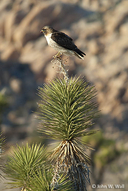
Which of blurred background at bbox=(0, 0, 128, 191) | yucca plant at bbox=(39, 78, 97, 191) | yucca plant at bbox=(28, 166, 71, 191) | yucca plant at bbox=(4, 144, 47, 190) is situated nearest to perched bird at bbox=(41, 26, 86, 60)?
yucca plant at bbox=(39, 78, 97, 191)

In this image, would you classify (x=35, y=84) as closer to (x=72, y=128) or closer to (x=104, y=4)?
(x=104, y=4)

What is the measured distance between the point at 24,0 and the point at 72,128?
51.4m

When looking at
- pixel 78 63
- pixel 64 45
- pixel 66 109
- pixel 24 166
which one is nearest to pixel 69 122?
pixel 66 109

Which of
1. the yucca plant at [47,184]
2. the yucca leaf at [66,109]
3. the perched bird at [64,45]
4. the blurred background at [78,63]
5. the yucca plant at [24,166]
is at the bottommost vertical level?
the yucca plant at [47,184]

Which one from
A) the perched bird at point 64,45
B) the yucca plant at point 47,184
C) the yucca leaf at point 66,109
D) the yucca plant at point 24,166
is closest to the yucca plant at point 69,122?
the yucca leaf at point 66,109

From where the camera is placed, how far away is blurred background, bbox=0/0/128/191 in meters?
37.3

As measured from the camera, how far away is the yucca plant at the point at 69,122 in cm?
520

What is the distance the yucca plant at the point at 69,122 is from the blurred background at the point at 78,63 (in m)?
30.2

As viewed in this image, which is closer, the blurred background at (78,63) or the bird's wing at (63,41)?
the bird's wing at (63,41)

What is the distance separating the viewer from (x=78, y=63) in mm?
45000

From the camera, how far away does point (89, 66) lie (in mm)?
45562

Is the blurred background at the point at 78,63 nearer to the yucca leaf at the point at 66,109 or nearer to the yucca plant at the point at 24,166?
the yucca plant at the point at 24,166

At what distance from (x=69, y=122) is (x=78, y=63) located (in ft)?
133

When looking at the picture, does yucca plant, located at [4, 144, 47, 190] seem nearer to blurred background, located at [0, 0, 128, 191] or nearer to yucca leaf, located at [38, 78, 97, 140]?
yucca leaf, located at [38, 78, 97, 140]
